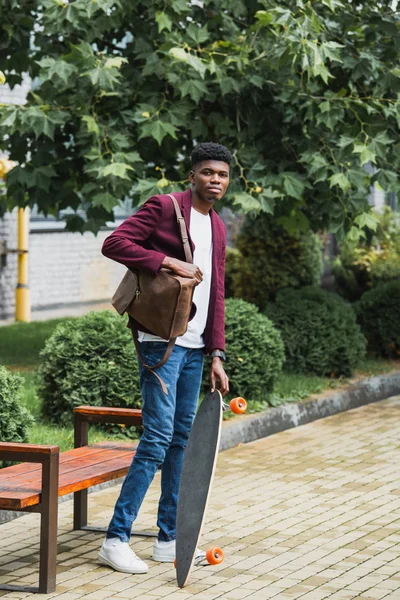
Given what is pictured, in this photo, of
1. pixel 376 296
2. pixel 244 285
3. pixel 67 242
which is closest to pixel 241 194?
pixel 376 296

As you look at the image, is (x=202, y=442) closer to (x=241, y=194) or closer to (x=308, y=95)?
(x=241, y=194)

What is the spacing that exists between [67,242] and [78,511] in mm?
11787

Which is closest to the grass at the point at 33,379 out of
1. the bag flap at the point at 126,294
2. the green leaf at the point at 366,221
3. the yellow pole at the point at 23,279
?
the yellow pole at the point at 23,279

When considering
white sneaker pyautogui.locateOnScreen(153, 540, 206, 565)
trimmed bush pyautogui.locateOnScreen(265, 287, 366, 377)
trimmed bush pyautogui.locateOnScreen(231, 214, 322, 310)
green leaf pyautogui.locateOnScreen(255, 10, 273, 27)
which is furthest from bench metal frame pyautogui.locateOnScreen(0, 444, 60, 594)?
trimmed bush pyautogui.locateOnScreen(231, 214, 322, 310)

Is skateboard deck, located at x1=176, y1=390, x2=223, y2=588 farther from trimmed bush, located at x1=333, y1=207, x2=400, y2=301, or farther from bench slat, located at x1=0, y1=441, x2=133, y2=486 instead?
trimmed bush, located at x1=333, y1=207, x2=400, y2=301

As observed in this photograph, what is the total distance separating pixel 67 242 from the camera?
18.2 m

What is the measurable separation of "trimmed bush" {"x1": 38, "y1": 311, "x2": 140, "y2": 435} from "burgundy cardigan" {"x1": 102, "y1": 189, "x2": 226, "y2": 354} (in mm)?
2840

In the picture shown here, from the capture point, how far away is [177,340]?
18.8 ft

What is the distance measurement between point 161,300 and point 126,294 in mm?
193

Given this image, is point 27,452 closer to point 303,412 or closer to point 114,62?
point 114,62

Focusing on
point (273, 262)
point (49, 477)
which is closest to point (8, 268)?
point (273, 262)

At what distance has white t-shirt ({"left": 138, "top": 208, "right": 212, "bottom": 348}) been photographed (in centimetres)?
578

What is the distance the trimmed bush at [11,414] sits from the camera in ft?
23.1

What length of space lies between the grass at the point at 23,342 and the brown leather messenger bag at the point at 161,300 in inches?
247
